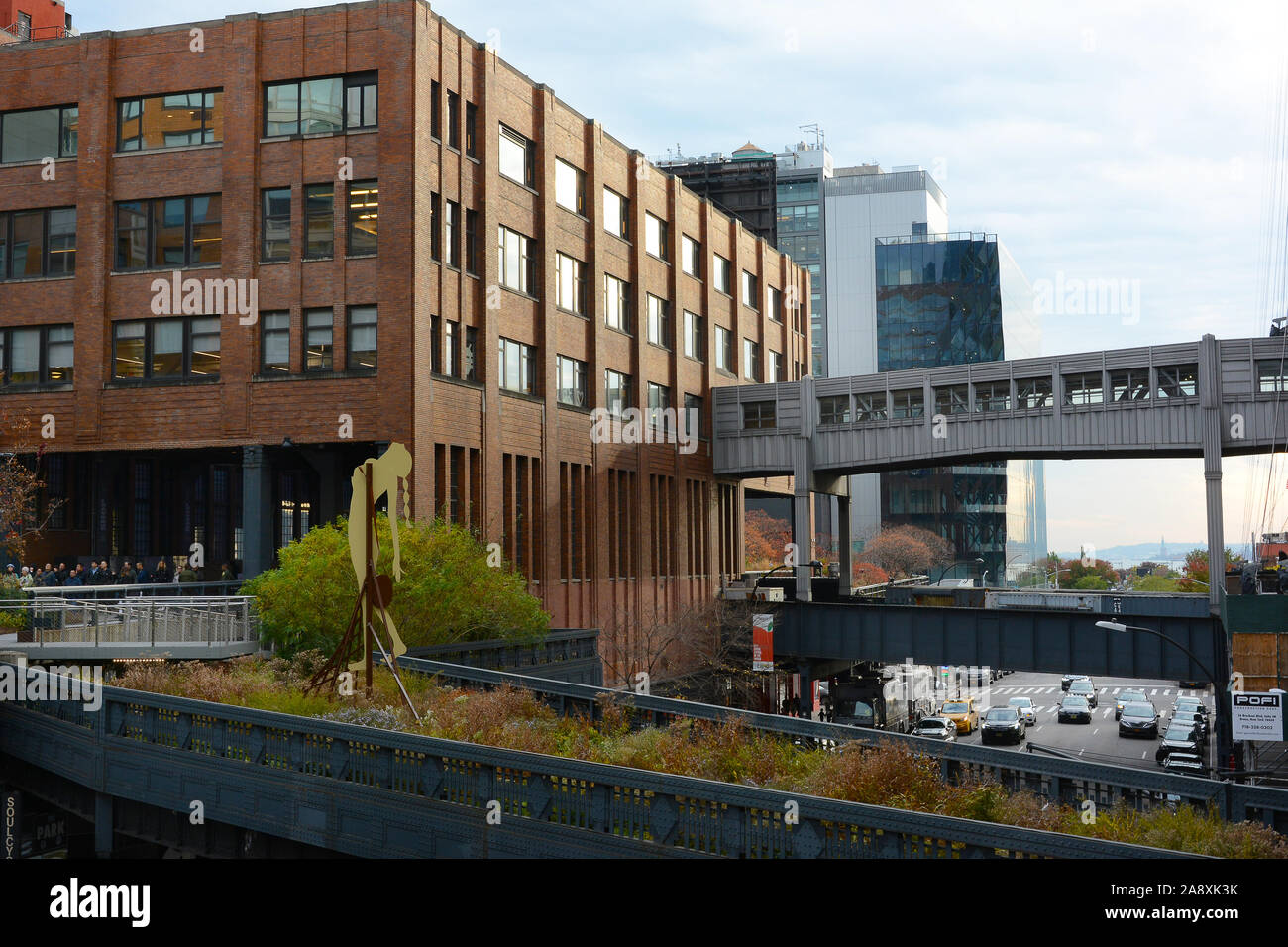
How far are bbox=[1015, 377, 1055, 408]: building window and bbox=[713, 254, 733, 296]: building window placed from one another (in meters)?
19.5

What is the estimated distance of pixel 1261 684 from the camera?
127 ft

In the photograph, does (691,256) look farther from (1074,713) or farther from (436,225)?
(1074,713)

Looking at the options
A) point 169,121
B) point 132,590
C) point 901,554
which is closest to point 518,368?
point 169,121

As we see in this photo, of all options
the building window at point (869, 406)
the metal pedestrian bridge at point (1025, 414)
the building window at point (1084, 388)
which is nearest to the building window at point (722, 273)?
the metal pedestrian bridge at point (1025, 414)

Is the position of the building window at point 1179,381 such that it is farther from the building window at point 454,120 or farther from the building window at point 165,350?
the building window at point 165,350

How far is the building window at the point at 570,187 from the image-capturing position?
4800cm

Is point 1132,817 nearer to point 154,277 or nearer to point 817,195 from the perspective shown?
point 154,277

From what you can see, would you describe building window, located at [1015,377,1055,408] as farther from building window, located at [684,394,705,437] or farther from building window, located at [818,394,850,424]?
building window, located at [684,394,705,437]

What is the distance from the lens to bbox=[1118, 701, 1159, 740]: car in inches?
2579

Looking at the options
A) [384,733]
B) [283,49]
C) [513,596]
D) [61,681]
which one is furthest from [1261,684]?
[283,49]

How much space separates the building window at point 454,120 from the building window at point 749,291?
30672mm
